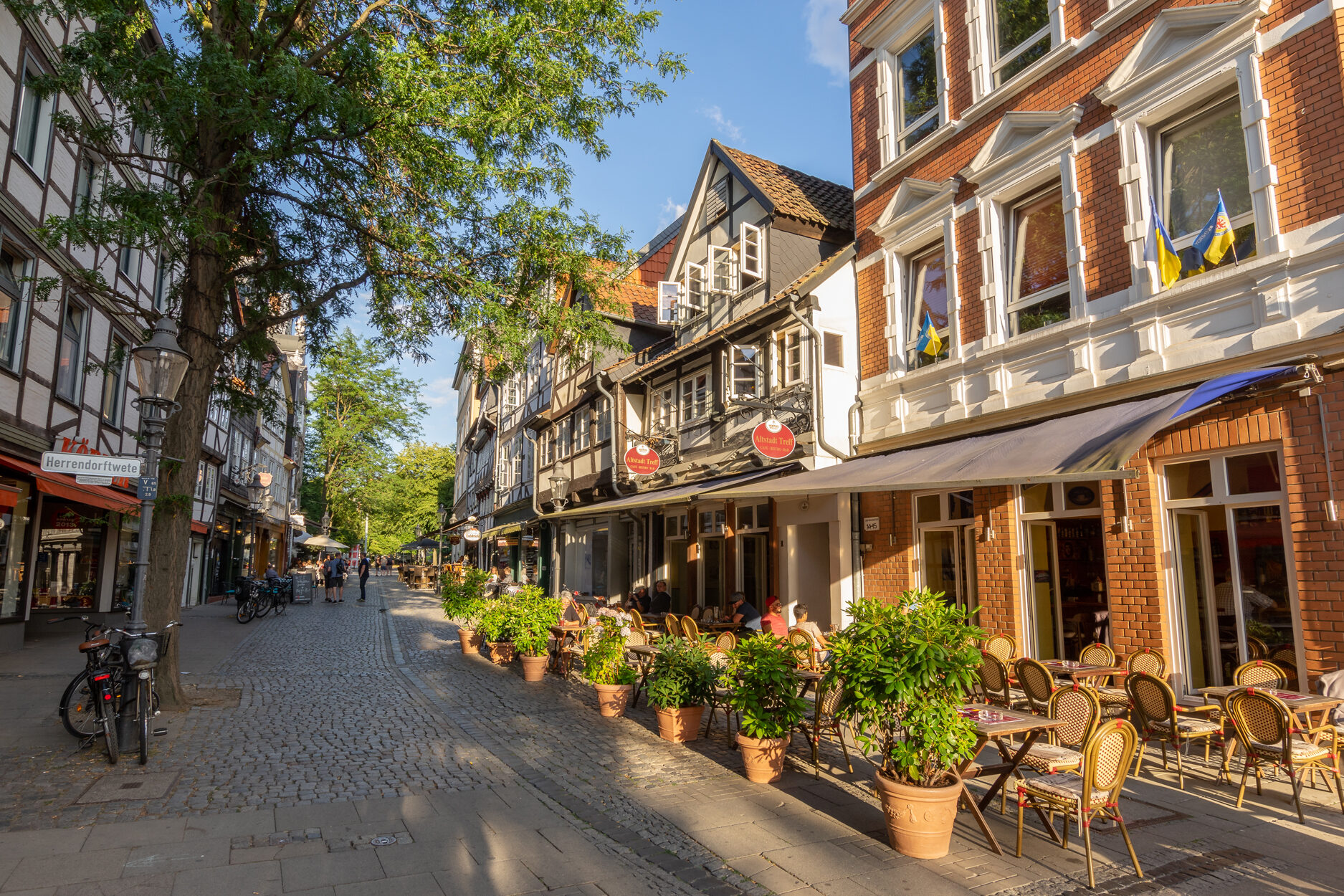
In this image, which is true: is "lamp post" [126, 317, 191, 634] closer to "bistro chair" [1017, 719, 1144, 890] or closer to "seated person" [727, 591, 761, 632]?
"bistro chair" [1017, 719, 1144, 890]

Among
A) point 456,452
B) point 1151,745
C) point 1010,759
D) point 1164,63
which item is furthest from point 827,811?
point 456,452

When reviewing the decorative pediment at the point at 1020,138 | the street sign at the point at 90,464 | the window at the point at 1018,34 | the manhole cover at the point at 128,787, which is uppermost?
the window at the point at 1018,34

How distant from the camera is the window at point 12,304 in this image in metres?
11.8

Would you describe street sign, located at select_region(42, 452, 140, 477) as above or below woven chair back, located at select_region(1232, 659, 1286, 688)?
above

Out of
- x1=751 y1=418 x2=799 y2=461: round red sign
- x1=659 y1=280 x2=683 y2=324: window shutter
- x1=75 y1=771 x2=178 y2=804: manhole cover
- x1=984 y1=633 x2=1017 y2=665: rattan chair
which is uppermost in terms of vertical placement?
x1=659 y1=280 x2=683 y2=324: window shutter

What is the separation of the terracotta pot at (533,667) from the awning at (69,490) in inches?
246

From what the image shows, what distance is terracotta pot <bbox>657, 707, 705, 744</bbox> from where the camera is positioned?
7223mm

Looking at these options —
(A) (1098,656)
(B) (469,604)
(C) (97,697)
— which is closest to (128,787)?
(C) (97,697)

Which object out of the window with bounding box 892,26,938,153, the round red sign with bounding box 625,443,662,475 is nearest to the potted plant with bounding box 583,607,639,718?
the round red sign with bounding box 625,443,662,475

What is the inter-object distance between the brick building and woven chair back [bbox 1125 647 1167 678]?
1.15 ft

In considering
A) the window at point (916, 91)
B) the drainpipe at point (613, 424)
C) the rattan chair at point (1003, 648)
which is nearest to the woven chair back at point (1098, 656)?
the rattan chair at point (1003, 648)

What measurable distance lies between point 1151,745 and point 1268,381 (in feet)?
11.2

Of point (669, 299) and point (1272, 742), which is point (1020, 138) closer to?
point (1272, 742)

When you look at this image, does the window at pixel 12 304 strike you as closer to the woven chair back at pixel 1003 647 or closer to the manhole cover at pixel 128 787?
the manhole cover at pixel 128 787
